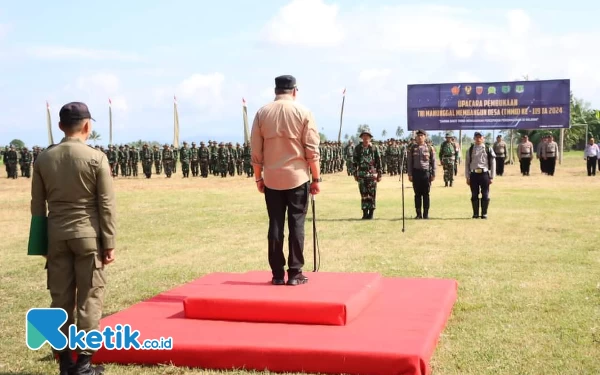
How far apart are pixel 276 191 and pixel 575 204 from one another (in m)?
12.5

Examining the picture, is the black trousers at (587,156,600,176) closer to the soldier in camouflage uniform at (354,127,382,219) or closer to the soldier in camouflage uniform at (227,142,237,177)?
the soldier in camouflage uniform at (227,142,237,177)

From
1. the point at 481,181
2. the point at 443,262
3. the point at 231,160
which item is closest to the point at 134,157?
A: the point at 231,160

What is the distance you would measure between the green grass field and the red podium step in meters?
0.73

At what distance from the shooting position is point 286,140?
598 cm

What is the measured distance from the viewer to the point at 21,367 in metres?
5.05

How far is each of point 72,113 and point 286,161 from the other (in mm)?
1983

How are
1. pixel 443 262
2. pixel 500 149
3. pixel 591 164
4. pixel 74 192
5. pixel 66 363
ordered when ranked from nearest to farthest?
pixel 74 192 < pixel 66 363 < pixel 443 262 < pixel 591 164 < pixel 500 149

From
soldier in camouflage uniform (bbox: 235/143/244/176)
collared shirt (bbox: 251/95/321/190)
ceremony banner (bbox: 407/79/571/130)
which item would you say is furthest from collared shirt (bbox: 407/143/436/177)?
soldier in camouflage uniform (bbox: 235/143/244/176)

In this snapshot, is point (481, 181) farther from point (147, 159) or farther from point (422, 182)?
point (147, 159)

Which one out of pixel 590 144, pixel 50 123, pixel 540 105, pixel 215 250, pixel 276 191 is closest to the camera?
pixel 276 191

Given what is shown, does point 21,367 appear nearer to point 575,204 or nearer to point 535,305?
point 535,305

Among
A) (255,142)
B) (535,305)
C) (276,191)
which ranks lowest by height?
(535,305)

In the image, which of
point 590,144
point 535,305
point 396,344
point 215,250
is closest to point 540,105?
point 590,144

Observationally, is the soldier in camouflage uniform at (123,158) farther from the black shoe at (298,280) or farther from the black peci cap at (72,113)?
the black peci cap at (72,113)
